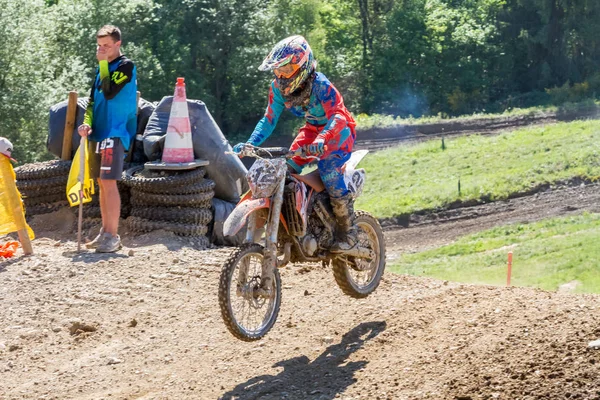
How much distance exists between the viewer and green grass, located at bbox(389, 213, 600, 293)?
752 inches

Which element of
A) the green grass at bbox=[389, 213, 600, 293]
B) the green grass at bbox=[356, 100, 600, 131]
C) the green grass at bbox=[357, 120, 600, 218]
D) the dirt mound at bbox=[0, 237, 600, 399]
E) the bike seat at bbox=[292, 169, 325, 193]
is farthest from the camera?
the green grass at bbox=[356, 100, 600, 131]

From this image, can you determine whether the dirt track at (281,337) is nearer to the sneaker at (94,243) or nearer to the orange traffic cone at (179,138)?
the sneaker at (94,243)

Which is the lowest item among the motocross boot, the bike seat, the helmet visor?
the motocross boot

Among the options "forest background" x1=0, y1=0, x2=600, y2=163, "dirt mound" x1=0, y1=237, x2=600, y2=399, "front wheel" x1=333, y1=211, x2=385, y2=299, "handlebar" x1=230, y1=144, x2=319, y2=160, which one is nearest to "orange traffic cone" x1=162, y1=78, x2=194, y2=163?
"dirt mound" x1=0, y1=237, x2=600, y2=399

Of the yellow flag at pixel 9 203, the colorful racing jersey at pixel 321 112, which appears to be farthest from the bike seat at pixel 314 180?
the yellow flag at pixel 9 203

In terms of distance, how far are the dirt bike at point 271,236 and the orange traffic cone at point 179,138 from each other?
422 centimetres

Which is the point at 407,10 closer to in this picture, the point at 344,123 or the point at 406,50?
the point at 406,50

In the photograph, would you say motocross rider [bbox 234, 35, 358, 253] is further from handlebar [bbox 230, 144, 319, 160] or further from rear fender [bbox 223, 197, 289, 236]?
rear fender [bbox 223, 197, 289, 236]

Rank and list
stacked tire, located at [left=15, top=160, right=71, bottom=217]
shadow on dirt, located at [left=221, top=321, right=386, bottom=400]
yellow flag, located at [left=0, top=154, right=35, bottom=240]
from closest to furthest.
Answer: shadow on dirt, located at [left=221, top=321, right=386, bottom=400], yellow flag, located at [left=0, top=154, right=35, bottom=240], stacked tire, located at [left=15, top=160, right=71, bottom=217]

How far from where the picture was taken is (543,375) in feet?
19.3

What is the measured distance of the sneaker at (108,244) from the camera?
10.7m

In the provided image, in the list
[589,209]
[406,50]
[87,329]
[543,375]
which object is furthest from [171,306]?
[406,50]

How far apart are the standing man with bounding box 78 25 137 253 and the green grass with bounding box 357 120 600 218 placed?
18.6 m

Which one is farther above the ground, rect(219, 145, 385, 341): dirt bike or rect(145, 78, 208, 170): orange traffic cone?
rect(145, 78, 208, 170): orange traffic cone
